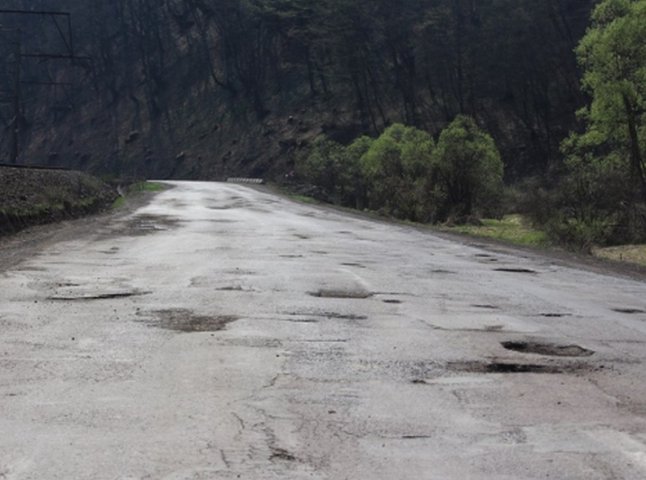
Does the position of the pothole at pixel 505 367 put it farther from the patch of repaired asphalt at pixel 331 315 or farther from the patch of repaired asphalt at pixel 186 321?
the patch of repaired asphalt at pixel 186 321

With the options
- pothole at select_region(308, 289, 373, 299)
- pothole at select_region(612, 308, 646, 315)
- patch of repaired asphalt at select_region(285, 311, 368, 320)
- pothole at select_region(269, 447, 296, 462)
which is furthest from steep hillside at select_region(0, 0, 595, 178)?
pothole at select_region(269, 447, 296, 462)

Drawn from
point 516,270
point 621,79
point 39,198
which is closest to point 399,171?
point 621,79

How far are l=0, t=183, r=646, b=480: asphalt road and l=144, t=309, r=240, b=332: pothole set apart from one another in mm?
42

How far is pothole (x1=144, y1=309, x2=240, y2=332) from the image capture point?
817 centimetres

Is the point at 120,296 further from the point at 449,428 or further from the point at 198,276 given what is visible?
the point at 449,428

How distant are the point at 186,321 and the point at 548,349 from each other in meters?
3.83

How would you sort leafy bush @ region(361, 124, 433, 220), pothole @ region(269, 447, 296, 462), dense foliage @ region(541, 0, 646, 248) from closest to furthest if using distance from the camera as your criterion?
pothole @ region(269, 447, 296, 462) → dense foliage @ region(541, 0, 646, 248) → leafy bush @ region(361, 124, 433, 220)

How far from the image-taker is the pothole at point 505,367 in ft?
21.9

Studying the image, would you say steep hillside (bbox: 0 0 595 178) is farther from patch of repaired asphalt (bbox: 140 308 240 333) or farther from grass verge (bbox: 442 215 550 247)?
patch of repaired asphalt (bbox: 140 308 240 333)

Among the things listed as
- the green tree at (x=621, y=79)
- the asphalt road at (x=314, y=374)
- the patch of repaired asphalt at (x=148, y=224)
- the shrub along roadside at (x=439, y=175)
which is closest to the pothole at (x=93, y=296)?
the asphalt road at (x=314, y=374)

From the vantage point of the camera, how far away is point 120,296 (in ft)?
33.2

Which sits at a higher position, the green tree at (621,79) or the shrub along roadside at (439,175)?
the green tree at (621,79)

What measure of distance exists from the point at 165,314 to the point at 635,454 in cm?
566

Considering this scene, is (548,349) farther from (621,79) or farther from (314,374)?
(621,79)
